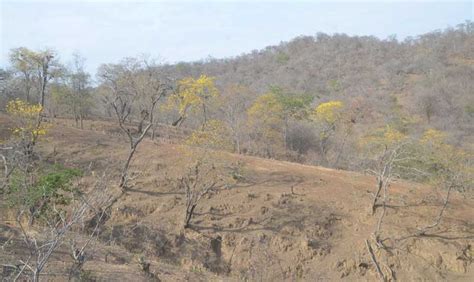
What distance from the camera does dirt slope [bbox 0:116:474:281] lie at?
48.1 ft

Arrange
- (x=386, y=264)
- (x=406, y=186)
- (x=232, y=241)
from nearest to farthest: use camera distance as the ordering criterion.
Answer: (x=386, y=264), (x=232, y=241), (x=406, y=186)

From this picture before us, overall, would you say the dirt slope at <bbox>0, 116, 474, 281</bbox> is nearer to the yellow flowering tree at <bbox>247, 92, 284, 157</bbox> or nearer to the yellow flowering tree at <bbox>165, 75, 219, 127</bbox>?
A: the yellow flowering tree at <bbox>165, 75, 219, 127</bbox>

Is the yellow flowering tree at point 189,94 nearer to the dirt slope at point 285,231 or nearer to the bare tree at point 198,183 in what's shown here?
the dirt slope at point 285,231

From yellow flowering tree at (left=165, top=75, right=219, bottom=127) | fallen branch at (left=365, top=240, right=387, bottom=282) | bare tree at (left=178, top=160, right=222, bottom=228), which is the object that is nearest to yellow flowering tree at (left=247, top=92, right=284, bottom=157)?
yellow flowering tree at (left=165, top=75, right=219, bottom=127)

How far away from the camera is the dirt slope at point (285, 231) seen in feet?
48.1

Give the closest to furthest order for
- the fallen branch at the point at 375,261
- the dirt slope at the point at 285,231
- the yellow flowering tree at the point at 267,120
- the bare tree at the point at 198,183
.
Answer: the fallen branch at the point at 375,261 → the dirt slope at the point at 285,231 → the bare tree at the point at 198,183 → the yellow flowering tree at the point at 267,120

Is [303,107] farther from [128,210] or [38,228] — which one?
[38,228]

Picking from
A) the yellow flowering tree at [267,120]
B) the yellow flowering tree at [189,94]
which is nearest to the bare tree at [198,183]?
the yellow flowering tree at [189,94]

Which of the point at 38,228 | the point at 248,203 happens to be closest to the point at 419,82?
the point at 248,203

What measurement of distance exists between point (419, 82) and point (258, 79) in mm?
21777

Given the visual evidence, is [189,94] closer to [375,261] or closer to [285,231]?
[285,231]

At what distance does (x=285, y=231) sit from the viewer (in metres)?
15.9

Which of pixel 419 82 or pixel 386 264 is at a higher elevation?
pixel 419 82

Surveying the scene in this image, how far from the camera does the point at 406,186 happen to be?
18.7 metres
